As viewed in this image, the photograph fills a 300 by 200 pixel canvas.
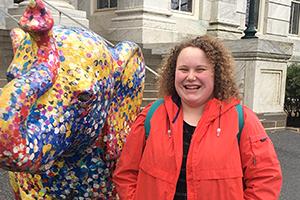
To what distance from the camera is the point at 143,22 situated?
9.19m

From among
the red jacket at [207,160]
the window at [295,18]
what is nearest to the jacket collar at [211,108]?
the red jacket at [207,160]

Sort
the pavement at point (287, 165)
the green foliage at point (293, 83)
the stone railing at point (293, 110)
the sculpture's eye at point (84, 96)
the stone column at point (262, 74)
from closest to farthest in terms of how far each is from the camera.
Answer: the sculpture's eye at point (84, 96), the pavement at point (287, 165), the stone column at point (262, 74), the green foliage at point (293, 83), the stone railing at point (293, 110)

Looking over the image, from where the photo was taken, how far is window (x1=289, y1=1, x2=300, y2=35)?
16295 millimetres

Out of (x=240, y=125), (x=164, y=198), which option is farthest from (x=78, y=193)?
(x=240, y=125)

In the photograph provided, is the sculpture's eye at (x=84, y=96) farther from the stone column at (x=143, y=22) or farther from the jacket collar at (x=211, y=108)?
the stone column at (x=143, y=22)

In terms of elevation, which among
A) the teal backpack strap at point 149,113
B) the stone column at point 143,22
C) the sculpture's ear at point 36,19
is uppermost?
the stone column at point 143,22

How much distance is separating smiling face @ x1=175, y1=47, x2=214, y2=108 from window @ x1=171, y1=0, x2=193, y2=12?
9239 mm

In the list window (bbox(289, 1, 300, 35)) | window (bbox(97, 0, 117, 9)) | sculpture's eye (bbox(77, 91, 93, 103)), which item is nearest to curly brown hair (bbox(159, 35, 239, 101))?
sculpture's eye (bbox(77, 91, 93, 103))

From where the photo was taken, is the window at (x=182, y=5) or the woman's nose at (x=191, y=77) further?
the window at (x=182, y=5)

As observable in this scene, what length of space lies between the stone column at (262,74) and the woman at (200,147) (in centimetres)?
563

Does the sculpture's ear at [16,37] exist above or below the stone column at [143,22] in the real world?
below

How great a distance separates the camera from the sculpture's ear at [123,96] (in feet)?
5.37

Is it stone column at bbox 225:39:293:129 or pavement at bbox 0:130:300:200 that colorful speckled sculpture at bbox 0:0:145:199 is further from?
stone column at bbox 225:39:293:129

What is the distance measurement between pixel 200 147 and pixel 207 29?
9845 mm
